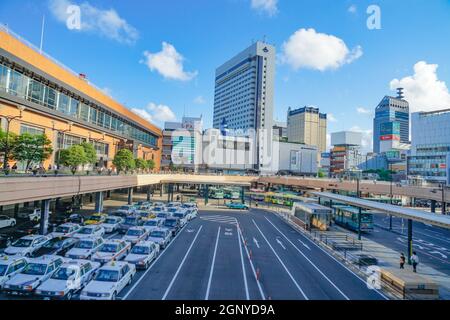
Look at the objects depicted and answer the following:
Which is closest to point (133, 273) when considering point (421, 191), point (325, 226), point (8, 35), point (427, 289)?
point (427, 289)

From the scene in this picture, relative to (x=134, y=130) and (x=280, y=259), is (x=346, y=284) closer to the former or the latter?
(x=280, y=259)

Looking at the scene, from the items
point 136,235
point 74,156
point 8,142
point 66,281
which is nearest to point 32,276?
point 66,281

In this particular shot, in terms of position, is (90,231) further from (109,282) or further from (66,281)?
(109,282)

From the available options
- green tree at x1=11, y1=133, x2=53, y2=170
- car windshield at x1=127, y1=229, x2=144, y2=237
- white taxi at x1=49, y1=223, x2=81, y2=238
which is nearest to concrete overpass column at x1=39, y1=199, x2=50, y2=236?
white taxi at x1=49, y1=223, x2=81, y2=238

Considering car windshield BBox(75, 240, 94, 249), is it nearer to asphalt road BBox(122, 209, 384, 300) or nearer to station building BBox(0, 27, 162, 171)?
asphalt road BBox(122, 209, 384, 300)

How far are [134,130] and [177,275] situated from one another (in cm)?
6309

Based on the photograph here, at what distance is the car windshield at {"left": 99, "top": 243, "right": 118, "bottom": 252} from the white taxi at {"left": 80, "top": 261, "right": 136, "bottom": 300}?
14.5 ft

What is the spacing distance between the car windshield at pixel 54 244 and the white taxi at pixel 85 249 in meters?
2.74

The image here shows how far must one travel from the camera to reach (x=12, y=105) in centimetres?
3519

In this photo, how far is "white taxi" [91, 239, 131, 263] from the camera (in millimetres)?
20797

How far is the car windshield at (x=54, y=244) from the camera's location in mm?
24141

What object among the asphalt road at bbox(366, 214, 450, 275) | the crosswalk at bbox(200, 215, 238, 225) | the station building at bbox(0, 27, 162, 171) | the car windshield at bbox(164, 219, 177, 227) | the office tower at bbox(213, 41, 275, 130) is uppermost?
the office tower at bbox(213, 41, 275, 130)

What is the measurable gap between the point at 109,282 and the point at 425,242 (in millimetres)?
38858

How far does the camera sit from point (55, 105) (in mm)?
43938
